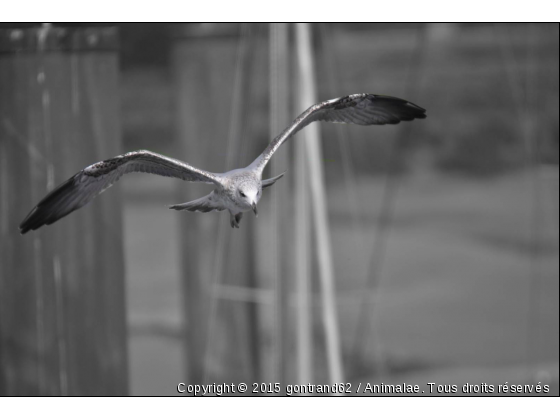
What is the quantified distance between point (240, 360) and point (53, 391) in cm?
62

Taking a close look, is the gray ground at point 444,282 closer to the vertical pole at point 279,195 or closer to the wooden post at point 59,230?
the wooden post at point 59,230

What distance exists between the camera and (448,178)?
2.52 metres

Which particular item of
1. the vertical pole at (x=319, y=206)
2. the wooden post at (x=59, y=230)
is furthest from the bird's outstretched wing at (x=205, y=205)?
the wooden post at (x=59, y=230)

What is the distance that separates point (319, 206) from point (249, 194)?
93 cm

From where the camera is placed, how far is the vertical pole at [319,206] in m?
1.97

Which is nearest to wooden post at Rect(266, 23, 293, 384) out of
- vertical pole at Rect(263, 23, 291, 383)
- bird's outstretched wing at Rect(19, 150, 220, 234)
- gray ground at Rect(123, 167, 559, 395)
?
vertical pole at Rect(263, 23, 291, 383)

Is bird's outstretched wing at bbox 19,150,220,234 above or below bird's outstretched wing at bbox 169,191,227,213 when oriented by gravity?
above

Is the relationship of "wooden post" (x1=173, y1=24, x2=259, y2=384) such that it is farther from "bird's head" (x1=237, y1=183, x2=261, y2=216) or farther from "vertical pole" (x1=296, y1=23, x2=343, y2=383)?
"bird's head" (x1=237, y1=183, x2=261, y2=216)

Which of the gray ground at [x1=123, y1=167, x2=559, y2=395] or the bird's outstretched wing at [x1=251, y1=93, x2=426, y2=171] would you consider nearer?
the bird's outstretched wing at [x1=251, y1=93, x2=426, y2=171]

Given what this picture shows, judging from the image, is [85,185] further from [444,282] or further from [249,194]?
[444,282]

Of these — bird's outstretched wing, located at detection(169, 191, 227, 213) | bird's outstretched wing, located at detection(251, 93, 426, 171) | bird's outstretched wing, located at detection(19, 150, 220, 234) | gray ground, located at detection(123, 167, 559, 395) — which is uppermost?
bird's outstretched wing, located at detection(251, 93, 426, 171)

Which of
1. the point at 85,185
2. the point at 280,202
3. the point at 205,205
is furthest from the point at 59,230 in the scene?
the point at 205,205

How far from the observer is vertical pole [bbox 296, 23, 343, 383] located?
6.47ft

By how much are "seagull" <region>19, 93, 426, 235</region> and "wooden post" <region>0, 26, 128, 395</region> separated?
112cm
